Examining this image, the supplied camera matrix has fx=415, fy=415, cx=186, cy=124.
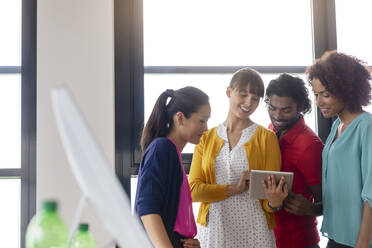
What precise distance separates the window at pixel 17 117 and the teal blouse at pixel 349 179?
5.44 feet

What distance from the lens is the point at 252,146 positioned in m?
1.96

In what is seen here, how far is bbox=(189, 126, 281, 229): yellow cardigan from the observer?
1895 mm

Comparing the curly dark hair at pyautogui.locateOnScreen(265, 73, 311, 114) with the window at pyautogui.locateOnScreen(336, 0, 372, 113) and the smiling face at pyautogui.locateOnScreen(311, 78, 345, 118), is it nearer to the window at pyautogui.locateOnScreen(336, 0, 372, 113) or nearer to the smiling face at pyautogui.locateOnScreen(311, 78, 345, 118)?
the smiling face at pyautogui.locateOnScreen(311, 78, 345, 118)

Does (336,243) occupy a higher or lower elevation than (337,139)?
lower

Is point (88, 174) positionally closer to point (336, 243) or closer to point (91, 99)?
point (336, 243)

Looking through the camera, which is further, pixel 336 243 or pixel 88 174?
pixel 336 243

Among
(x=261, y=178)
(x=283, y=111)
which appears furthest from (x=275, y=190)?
(x=283, y=111)

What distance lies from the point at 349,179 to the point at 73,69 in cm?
161

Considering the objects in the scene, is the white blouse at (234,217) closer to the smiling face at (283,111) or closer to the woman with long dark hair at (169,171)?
the smiling face at (283,111)

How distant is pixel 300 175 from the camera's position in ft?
6.49

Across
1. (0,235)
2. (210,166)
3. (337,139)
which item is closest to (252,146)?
(210,166)

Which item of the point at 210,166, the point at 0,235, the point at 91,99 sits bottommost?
the point at 0,235

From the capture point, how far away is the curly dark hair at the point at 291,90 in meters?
2.03

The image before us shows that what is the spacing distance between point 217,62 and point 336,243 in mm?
1336
